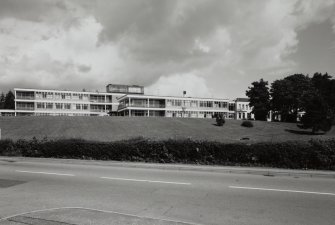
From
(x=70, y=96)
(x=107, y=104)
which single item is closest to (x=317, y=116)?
(x=107, y=104)

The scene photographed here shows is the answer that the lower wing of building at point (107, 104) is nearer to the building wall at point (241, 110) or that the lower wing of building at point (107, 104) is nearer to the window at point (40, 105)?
the window at point (40, 105)

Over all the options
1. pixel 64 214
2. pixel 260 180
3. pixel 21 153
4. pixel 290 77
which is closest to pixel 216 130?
pixel 290 77

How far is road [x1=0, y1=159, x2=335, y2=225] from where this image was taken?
→ 21.4ft

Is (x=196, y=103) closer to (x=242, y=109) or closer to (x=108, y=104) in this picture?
(x=108, y=104)

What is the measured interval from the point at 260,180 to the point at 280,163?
3699mm

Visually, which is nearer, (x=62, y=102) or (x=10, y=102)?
Result: (x=62, y=102)

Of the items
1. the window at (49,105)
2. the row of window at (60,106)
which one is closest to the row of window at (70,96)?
the row of window at (60,106)

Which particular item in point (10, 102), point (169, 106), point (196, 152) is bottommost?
point (196, 152)

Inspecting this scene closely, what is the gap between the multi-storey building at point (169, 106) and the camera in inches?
3570

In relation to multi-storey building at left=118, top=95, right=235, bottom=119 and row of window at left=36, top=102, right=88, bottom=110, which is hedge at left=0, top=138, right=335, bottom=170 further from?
row of window at left=36, top=102, right=88, bottom=110

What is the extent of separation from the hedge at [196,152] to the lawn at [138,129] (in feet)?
99.2

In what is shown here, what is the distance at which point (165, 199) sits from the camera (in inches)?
334

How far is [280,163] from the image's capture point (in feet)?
48.4

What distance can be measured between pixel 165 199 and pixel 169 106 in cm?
8646
